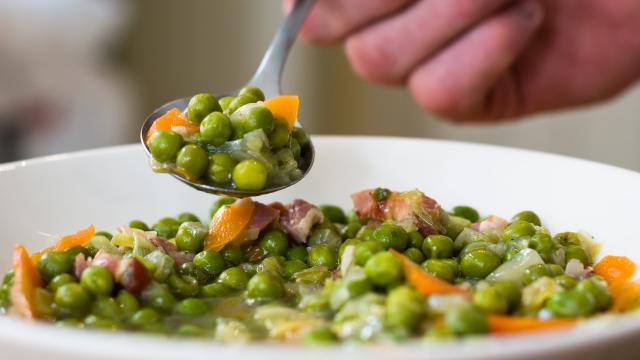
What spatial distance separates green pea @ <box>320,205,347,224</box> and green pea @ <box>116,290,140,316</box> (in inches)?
40.1

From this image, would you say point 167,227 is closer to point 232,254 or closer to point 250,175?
point 232,254

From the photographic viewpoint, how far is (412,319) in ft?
6.34

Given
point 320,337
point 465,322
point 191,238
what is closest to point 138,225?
point 191,238

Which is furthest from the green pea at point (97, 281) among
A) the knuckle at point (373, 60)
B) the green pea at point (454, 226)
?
the knuckle at point (373, 60)

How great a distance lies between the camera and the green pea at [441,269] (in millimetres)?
2559

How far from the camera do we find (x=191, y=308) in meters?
2.43

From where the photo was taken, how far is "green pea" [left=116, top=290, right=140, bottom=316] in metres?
2.38

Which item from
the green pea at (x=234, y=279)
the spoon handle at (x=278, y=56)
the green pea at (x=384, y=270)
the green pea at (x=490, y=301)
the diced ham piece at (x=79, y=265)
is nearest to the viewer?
the green pea at (x=490, y=301)

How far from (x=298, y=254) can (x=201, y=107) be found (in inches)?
23.6

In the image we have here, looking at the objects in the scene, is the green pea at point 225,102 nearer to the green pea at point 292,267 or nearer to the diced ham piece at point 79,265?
the green pea at point 292,267

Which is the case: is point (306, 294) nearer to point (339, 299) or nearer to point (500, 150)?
point (339, 299)

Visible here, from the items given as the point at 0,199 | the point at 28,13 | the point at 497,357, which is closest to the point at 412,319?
the point at 497,357

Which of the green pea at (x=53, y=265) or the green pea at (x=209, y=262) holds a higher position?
the green pea at (x=209, y=262)

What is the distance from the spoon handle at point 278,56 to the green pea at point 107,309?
3.65 feet
